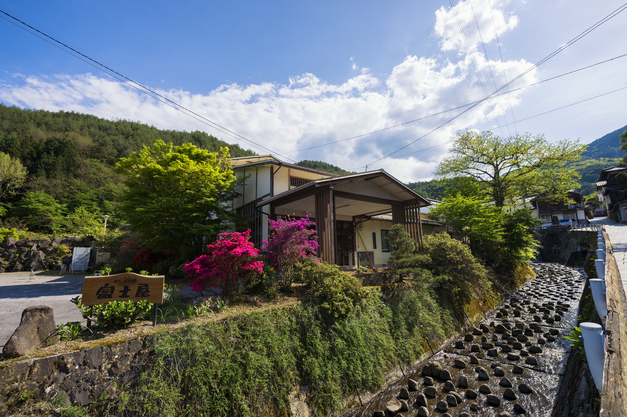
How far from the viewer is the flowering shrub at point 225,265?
19.1 ft

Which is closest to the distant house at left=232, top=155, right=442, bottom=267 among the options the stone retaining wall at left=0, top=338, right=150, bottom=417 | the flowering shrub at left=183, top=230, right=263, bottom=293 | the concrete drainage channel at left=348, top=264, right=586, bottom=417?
the flowering shrub at left=183, top=230, right=263, bottom=293

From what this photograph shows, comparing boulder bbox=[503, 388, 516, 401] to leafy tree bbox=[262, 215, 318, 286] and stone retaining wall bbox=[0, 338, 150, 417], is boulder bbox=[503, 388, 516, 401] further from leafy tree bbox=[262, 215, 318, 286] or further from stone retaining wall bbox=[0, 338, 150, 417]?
stone retaining wall bbox=[0, 338, 150, 417]

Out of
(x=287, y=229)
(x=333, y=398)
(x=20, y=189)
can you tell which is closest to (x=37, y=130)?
(x=20, y=189)

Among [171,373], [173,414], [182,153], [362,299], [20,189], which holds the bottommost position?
[173,414]

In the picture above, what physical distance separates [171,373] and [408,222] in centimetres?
1112

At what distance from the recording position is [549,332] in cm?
769

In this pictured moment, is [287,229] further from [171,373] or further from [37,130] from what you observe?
[37,130]

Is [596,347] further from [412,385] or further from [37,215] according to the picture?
[37,215]

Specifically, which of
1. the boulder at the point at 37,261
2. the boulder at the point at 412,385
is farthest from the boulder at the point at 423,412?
the boulder at the point at 37,261

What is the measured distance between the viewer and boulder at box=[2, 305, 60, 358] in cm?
316

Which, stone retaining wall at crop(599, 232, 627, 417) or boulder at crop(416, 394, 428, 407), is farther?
boulder at crop(416, 394, 428, 407)

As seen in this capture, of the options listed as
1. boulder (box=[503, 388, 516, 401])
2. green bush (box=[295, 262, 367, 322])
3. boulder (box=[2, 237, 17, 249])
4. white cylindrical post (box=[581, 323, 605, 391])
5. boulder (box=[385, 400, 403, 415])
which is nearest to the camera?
white cylindrical post (box=[581, 323, 605, 391])

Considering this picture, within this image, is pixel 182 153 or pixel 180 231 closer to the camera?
pixel 180 231

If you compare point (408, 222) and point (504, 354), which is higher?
point (408, 222)
